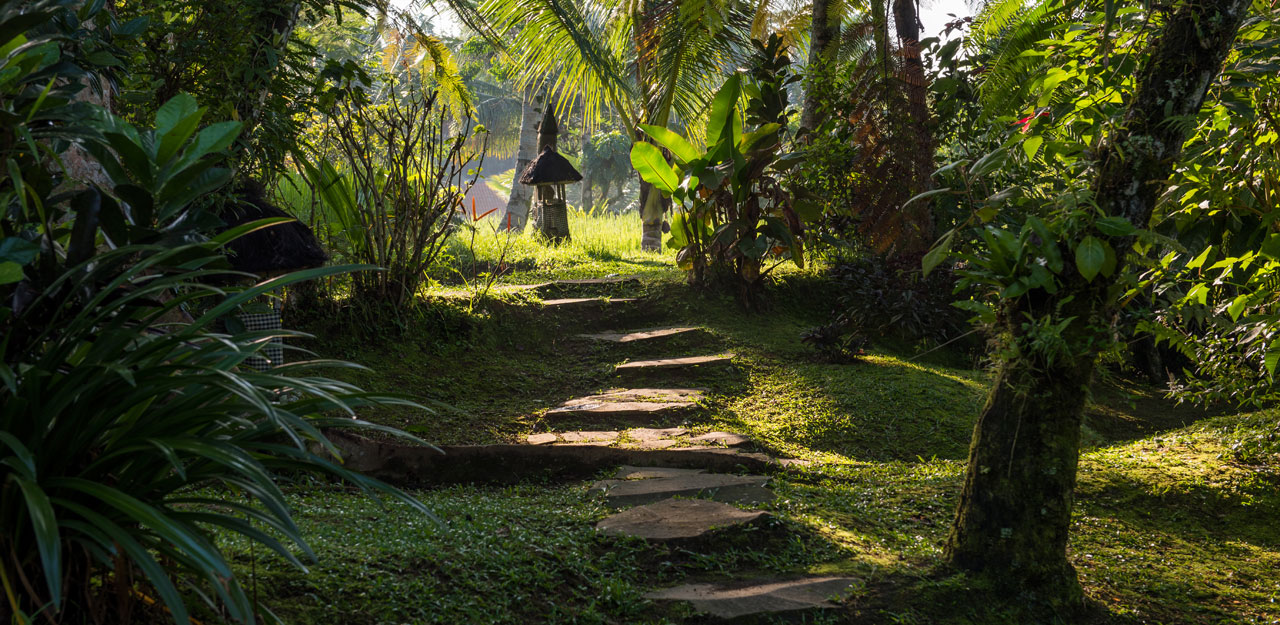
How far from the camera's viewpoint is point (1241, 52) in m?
2.87

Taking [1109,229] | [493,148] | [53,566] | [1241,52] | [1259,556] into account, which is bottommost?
[1259,556]

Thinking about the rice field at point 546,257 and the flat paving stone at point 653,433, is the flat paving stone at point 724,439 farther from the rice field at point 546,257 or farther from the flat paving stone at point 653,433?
the rice field at point 546,257

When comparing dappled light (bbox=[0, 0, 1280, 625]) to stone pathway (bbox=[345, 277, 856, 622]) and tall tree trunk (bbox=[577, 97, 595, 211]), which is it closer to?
stone pathway (bbox=[345, 277, 856, 622])

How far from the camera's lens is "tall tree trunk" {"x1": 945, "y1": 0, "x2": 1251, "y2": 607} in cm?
248

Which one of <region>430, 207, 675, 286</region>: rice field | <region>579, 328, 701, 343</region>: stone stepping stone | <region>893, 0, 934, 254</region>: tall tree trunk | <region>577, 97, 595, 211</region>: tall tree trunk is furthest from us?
<region>577, 97, 595, 211</region>: tall tree trunk

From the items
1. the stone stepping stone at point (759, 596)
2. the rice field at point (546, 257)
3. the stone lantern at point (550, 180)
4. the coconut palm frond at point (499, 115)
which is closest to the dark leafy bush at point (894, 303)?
the rice field at point (546, 257)

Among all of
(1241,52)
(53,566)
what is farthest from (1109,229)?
(53,566)

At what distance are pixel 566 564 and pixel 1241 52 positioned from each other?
278 centimetres

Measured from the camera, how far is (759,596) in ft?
8.59

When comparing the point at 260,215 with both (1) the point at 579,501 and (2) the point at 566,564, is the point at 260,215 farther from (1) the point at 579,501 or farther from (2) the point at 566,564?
(2) the point at 566,564

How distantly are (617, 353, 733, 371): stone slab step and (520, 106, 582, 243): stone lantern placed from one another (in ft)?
19.5

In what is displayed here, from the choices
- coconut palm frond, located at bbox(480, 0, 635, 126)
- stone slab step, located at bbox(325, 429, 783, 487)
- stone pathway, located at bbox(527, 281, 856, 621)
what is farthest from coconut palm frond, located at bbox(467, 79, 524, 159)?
stone slab step, located at bbox(325, 429, 783, 487)

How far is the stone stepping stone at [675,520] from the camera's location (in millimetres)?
3031

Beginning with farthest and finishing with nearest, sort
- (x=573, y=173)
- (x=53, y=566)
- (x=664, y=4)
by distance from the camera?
(x=573, y=173), (x=664, y=4), (x=53, y=566)
